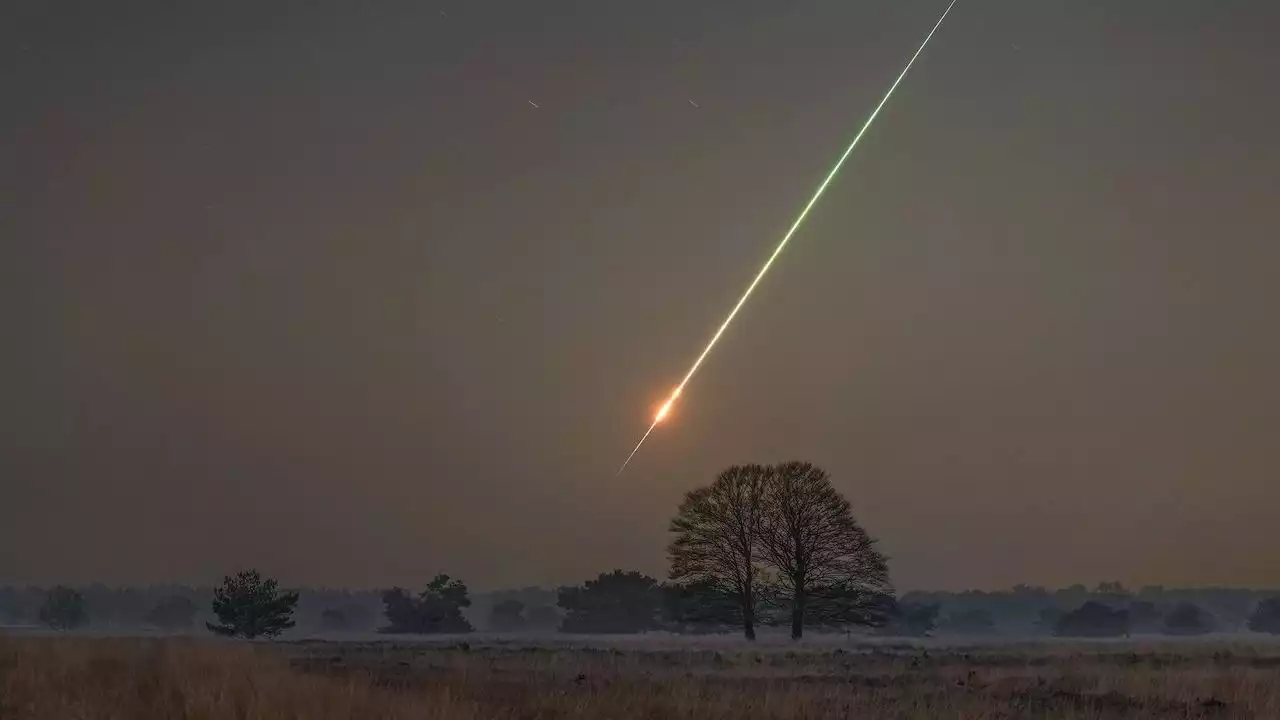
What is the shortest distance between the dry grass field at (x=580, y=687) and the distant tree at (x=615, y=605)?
95341 mm

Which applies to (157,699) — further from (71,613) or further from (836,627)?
(71,613)

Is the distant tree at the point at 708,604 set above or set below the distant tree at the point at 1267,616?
above

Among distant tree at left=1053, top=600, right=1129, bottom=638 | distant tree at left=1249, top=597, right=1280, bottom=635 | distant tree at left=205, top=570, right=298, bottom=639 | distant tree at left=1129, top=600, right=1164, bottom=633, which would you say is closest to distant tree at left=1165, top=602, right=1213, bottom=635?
distant tree at left=1129, top=600, right=1164, bottom=633

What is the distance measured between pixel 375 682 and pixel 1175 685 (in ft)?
61.8

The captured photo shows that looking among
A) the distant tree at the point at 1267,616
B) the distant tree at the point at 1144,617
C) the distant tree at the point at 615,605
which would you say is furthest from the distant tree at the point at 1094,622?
the distant tree at the point at 615,605

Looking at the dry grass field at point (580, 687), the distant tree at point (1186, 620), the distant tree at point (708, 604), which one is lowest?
the distant tree at point (1186, 620)

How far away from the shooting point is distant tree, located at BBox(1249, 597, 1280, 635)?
6353 inches

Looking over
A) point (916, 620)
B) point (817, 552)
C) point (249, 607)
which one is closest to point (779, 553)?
point (817, 552)

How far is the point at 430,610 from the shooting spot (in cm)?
11644

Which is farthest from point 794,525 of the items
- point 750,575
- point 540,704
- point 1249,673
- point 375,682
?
point 540,704

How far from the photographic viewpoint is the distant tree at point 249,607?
82312mm

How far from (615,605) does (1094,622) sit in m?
66.3

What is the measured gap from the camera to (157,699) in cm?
1708

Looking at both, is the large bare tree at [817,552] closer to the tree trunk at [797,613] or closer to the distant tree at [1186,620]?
the tree trunk at [797,613]
